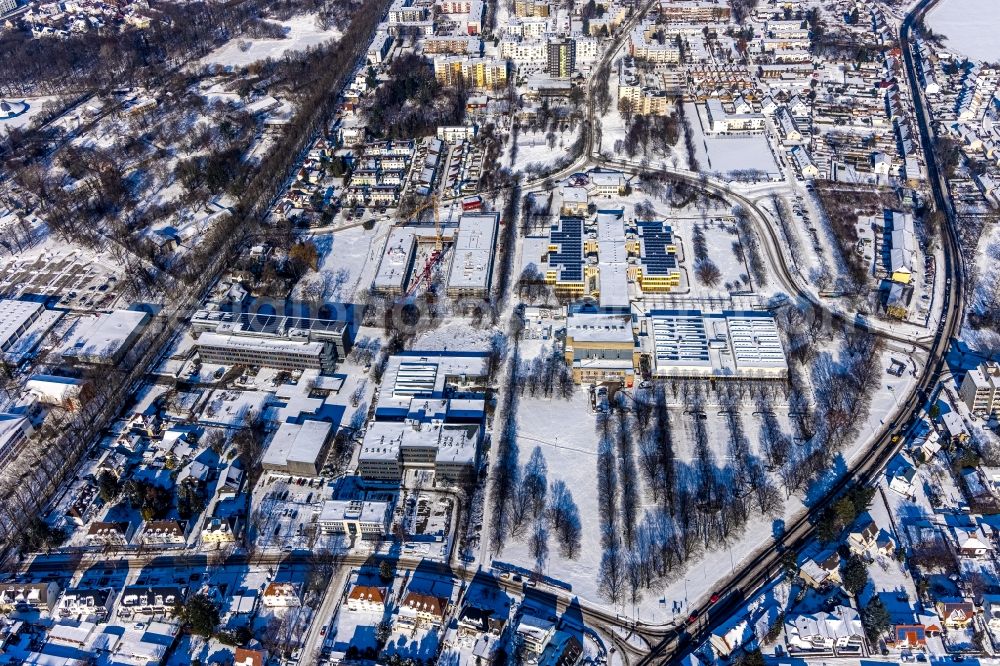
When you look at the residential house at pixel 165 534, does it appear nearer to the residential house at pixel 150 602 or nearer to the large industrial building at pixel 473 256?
the residential house at pixel 150 602

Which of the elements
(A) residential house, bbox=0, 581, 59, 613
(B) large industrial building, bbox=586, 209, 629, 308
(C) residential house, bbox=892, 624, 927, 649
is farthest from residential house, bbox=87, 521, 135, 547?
(C) residential house, bbox=892, 624, 927, 649

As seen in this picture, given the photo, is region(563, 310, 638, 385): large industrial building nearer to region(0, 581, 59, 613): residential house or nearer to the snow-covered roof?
the snow-covered roof

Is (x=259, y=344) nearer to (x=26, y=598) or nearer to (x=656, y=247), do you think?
(x=26, y=598)

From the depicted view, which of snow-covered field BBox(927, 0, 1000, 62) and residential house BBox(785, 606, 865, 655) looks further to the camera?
snow-covered field BBox(927, 0, 1000, 62)

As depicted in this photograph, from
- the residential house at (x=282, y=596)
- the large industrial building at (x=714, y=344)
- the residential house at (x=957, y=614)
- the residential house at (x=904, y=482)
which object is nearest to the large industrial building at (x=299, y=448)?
the residential house at (x=282, y=596)

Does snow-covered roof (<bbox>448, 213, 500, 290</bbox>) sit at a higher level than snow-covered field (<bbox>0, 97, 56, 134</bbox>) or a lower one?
lower

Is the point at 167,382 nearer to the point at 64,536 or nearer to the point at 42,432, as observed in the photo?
the point at 42,432

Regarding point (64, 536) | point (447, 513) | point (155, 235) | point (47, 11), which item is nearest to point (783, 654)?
point (447, 513)
